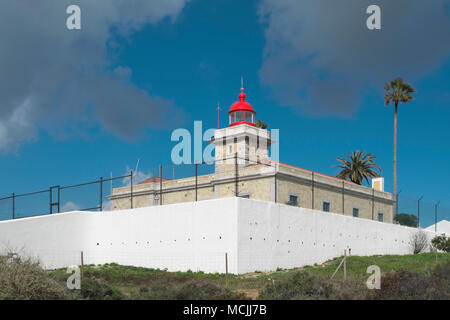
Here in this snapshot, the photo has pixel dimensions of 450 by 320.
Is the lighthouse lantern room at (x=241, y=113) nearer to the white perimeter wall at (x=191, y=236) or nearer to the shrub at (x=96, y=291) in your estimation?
the white perimeter wall at (x=191, y=236)

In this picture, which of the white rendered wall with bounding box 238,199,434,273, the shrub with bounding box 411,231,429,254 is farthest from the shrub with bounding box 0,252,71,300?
the shrub with bounding box 411,231,429,254

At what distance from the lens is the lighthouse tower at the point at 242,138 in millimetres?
42406

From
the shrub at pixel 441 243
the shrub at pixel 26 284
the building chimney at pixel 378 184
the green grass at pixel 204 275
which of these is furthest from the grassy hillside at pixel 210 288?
the building chimney at pixel 378 184

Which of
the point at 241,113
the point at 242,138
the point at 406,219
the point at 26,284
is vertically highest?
the point at 241,113

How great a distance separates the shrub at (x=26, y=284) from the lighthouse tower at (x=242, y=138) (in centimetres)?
2929

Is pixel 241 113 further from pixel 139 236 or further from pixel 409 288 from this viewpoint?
pixel 409 288

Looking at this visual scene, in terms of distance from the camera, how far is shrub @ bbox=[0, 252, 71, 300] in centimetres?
1176

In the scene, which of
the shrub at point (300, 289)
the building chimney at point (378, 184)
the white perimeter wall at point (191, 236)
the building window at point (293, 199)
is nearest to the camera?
the shrub at point (300, 289)

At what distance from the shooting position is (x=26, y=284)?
1188 centimetres

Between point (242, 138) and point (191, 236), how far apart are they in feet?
63.9

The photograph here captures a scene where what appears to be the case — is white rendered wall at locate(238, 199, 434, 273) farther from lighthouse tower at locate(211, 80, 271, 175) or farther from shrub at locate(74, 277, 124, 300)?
lighthouse tower at locate(211, 80, 271, 175)

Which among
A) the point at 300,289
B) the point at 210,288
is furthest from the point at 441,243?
the point at 210,288

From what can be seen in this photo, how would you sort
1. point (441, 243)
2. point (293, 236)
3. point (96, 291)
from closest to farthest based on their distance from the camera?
point (96, 291)
point (293, 236)
point (441, 243)

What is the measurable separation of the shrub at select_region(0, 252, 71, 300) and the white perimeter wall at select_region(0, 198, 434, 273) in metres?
9.59
